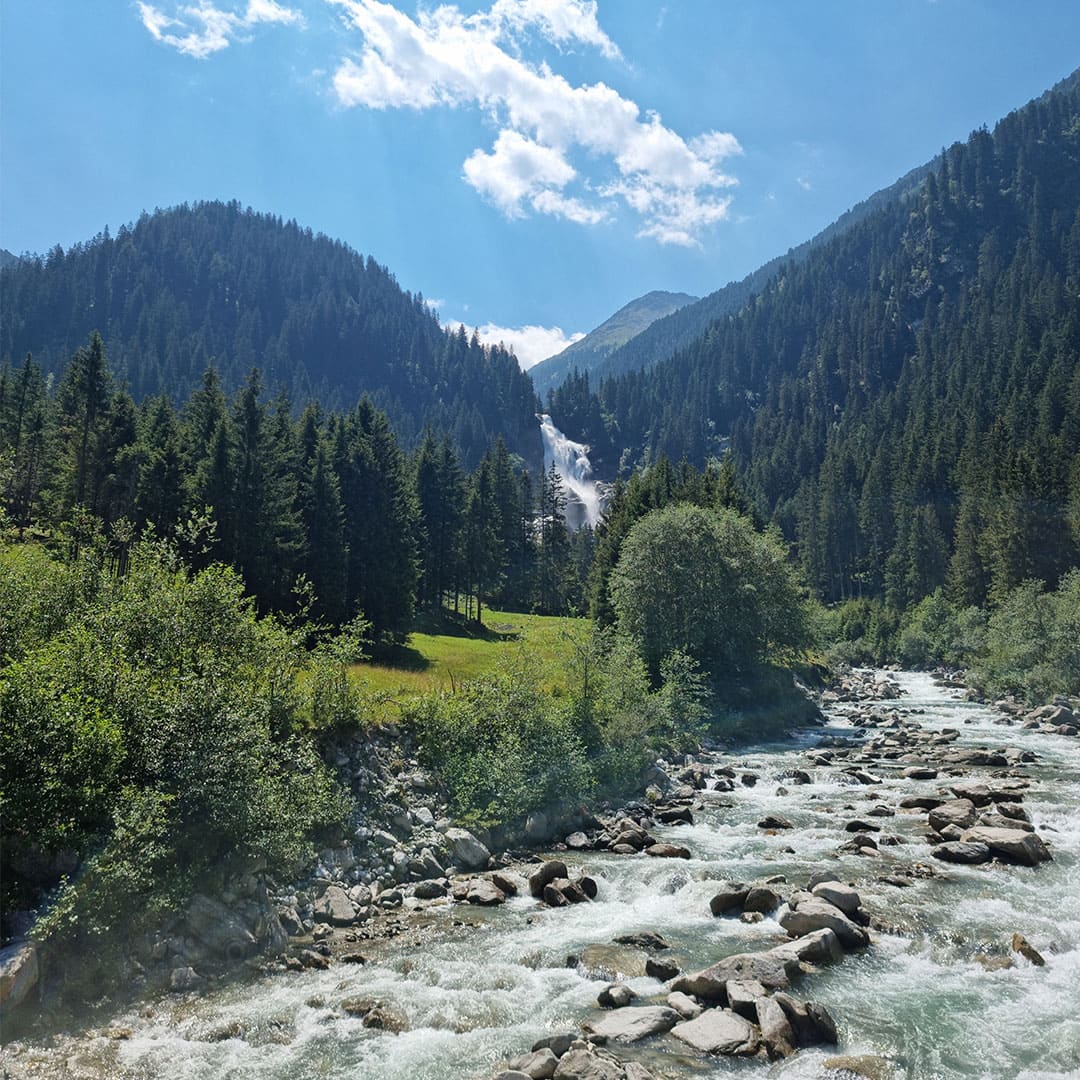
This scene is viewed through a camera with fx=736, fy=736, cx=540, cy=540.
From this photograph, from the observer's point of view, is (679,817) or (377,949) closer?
(377,949)

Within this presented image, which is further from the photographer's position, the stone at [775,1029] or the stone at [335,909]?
the stone at [335,909]

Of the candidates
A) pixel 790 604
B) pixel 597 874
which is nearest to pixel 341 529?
pixel 790 604

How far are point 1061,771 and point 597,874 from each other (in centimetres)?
2316

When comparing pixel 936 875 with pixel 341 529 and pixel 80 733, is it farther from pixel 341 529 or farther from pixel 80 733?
pixel 341 529

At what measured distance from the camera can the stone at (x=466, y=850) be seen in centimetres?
2106

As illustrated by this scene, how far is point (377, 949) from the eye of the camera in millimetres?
15359

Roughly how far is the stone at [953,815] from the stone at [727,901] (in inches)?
362

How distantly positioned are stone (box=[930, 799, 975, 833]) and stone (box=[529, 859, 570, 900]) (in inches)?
482

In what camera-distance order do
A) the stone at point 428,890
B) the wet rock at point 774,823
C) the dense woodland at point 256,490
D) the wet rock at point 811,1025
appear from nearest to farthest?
1. the wet rock at point 811,1025
2. the stone at point 428,890
3. the wet rock at point 774,823
4. the dense woodland at point 256,490

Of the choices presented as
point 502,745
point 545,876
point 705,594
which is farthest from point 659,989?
point 705,594

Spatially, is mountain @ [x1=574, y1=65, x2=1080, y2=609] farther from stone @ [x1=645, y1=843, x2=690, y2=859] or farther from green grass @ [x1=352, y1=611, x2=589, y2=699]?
stone @ [x1=645, y1=843, x2=690, y2=859]

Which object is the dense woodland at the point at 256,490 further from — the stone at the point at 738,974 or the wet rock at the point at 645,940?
the stone at the point at 738,974

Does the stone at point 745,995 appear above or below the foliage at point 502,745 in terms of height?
below

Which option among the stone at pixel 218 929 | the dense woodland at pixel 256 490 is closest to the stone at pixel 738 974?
the stone at pixel 218 929
